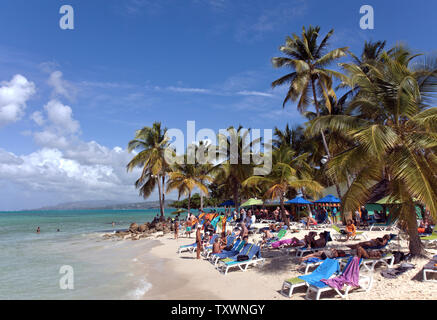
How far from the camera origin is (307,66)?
17.0 m

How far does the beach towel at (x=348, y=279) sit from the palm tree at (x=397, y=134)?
1663mm

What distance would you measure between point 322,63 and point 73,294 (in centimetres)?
1678

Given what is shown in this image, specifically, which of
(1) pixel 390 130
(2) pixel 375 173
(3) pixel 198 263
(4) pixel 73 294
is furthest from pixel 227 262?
(1) pixel 390 130

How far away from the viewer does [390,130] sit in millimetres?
6738

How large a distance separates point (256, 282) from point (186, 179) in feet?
57.2

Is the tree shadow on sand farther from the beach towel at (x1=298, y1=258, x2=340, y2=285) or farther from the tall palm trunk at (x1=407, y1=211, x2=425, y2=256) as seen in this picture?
the tall palm trunk at (x1=407, y1=211, x2=425, y2=256)

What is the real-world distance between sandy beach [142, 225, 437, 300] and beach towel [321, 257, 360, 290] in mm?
285

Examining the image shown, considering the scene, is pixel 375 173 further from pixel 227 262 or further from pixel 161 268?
pixel 161 268

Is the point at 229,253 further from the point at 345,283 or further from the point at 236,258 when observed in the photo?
the point at 345,283

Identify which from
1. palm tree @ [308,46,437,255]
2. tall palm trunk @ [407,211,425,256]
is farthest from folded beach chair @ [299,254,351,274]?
tall palm trunk @ [407,211,425,256]

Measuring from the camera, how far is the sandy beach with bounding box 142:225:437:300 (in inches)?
231

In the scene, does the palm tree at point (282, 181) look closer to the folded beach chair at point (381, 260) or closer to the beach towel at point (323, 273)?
the folded beach chair at point (381, 260)

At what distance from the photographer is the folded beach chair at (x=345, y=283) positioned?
19.0ft

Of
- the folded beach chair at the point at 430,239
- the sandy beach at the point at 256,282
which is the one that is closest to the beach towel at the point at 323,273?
the sandy beach at the point at 256,282
